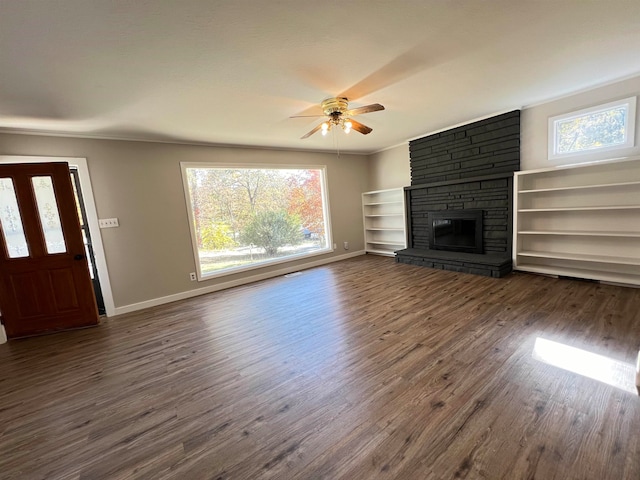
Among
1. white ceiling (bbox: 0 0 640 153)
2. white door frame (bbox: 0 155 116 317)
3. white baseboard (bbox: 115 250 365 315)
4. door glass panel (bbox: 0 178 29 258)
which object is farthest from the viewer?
white baseboard (bbox: 115 250 365 315)

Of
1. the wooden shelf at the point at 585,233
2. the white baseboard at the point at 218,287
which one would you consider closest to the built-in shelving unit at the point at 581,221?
the wooden shelf at the point at 585,233

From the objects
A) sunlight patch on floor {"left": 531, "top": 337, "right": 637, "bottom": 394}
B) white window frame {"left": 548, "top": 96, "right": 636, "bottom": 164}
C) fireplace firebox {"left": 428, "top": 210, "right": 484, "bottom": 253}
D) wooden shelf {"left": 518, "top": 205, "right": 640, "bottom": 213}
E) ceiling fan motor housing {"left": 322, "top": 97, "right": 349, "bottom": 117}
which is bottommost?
sunlight patch on floor {"left": 531, "top": 337, "right": 637, "bottom": 394}

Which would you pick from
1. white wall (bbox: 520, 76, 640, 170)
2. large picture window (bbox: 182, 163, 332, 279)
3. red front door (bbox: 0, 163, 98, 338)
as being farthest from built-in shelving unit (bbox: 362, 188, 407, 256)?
→ red front door (bbox: 0, 163, 98, 338)

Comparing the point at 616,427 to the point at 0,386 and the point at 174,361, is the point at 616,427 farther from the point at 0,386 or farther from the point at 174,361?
the point at 0,386

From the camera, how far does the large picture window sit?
4582 millimetres

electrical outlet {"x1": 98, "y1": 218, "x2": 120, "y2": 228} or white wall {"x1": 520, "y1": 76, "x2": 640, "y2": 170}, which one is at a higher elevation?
white wall {"x1": 520, "y1": 76, "x2": 640, "y2": 170}

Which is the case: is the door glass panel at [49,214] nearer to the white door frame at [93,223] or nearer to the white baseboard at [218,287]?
the white door frame at [93,223]

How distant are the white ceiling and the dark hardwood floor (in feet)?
8.22

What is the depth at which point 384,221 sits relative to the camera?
6.44 meters

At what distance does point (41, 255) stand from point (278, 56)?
3.82 m

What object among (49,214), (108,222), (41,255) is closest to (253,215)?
(108,222)

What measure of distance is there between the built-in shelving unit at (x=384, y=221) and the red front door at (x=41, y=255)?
17.6ft

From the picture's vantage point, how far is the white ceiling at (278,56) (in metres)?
1.62

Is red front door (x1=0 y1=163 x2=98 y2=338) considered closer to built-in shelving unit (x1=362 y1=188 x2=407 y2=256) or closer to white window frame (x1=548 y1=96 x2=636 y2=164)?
built-in shelving unit (x1=362 y1=188 x2=407 y2=256)
